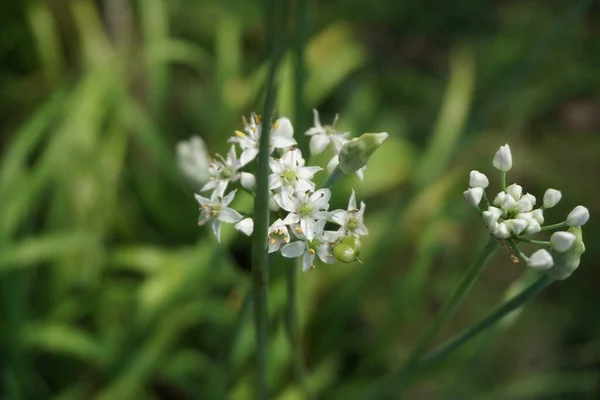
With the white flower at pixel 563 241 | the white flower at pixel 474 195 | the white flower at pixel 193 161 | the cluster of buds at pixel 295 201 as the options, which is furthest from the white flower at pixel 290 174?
the white flower at pixel 193 161

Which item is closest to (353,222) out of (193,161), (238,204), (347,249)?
(347,249)

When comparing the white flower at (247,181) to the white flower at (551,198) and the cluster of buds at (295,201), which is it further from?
the white flower at (551,198)

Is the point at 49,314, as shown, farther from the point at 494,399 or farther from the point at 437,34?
the point at 437,34

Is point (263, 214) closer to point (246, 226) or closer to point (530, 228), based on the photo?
point (246, 226)

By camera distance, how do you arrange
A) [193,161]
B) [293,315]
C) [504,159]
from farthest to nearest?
[193,161] → [293,315] → [504,159]

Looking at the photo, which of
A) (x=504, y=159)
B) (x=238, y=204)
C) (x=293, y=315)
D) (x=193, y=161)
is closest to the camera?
(x=504, y=159)

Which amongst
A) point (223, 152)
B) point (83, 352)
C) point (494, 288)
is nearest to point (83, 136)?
point (223, 152)

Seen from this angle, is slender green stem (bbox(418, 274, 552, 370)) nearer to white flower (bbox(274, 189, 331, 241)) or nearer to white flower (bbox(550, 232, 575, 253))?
white flower (bbox(550, 232, 575, 253))
